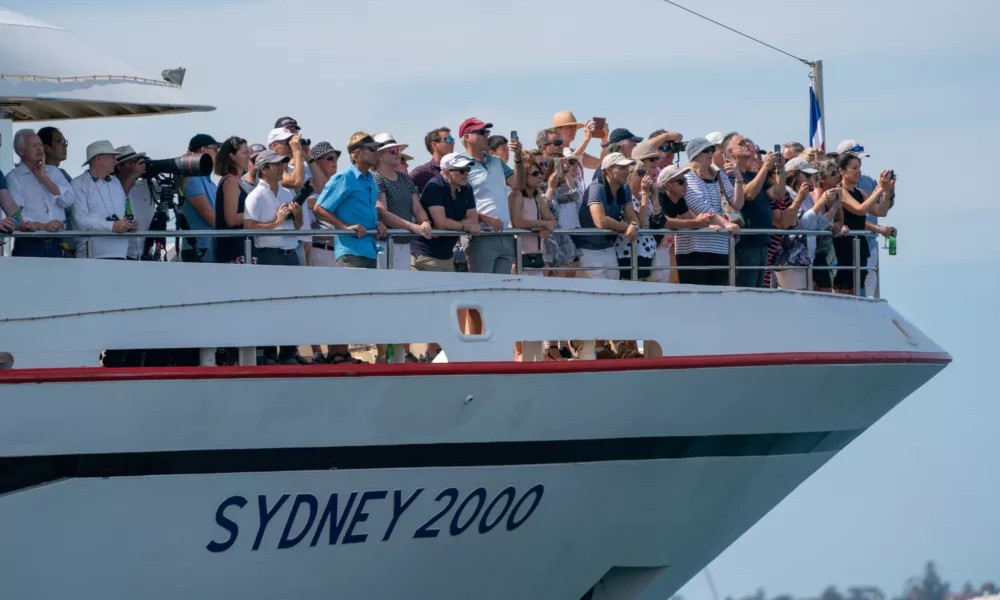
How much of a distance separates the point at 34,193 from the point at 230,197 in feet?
4.37

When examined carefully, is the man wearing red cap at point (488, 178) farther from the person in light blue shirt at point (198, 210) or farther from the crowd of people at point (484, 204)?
the person in light blue shirt at point (198, 210)

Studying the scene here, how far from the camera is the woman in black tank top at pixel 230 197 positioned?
12039 millimetres

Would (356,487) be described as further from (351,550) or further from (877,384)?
(877,384)

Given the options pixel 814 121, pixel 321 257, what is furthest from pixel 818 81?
pixel 321 257

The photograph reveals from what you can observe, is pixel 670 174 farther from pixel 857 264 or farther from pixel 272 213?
pixel 272 213

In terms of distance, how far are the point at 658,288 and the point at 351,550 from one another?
285 cm

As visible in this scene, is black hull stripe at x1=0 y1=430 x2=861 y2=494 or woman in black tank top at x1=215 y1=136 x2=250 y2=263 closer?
black hull stripe at x1=0 y1=430 x2=861 y2=494

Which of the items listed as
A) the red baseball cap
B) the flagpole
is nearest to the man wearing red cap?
the red baseball cap

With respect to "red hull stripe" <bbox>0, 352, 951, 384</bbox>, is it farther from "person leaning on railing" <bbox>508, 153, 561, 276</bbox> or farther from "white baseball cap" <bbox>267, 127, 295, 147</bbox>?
"white baseball cap" <bbox>267, 127, 295, 147</bbox>

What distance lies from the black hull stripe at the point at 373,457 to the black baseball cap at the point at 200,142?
2465mm

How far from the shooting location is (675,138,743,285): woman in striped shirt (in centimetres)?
1371

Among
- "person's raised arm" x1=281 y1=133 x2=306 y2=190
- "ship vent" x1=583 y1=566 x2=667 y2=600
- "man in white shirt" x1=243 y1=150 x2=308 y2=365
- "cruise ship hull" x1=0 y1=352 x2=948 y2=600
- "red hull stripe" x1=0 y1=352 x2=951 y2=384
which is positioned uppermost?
"person's raised arm" x1=281 y1=133 x2=306 y2=190

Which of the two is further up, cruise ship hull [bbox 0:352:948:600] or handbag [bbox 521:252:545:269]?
handbag [bbox 521:252:545:269]

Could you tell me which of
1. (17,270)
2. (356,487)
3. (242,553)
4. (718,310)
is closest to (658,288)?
(718,310)
